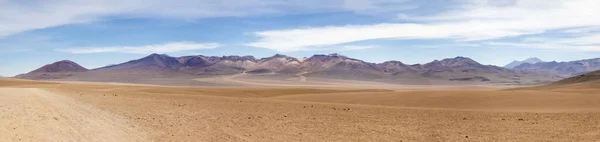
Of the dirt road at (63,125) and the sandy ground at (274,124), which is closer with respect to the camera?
the dirt road at (63,125)

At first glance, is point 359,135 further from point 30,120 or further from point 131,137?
point 30,120

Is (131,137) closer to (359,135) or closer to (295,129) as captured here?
(295,129)

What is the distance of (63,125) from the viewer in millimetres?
14273

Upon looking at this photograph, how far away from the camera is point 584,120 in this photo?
1574 cm

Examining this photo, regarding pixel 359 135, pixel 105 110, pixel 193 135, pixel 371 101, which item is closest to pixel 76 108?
pixel 105 110

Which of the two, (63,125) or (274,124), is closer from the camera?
(63,125)

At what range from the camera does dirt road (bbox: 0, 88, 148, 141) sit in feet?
39.5

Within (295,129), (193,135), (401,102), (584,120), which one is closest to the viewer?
(193,135)

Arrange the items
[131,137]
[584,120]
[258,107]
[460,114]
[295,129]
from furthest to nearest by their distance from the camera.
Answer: [258,107], [460,114], [584,120], [295,129], [131,137]

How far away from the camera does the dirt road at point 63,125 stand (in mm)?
12050

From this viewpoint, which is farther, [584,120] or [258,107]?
[258,107]

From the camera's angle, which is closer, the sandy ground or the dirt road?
the dirt road

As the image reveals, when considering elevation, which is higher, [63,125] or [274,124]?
[63,125]

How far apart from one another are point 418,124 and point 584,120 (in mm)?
4658
